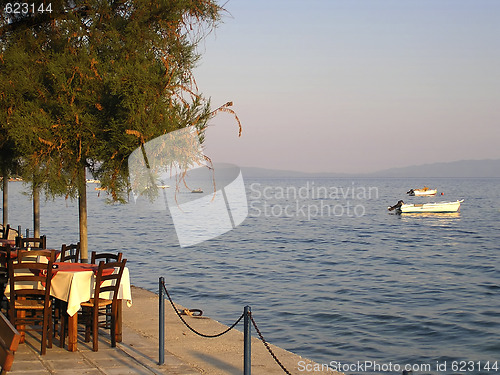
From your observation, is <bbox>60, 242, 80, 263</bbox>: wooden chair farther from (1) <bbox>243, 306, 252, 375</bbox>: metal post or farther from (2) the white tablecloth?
(1) <bbox>243, 306, 252, 375</bbox>: metal post

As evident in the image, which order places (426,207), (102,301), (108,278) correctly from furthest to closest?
(426,207) < (102,301) < (108,278)

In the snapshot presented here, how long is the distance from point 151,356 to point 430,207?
232ft

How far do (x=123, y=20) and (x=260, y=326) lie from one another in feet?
25.8

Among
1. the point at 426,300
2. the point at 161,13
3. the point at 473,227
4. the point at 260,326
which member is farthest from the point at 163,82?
the point at 473,227

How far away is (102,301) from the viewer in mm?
8758

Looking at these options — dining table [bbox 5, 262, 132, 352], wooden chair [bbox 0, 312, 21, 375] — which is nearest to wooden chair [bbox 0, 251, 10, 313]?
dining table [bbox 5, 262, 132, 352]

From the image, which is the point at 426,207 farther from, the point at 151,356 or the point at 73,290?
the point at 73,290

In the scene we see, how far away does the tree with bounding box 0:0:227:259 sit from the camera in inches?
430

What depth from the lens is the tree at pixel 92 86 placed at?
430 inches

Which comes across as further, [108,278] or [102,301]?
[102,301]

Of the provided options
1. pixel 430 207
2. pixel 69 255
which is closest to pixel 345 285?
pixel 69 255

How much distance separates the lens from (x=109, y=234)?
47.2 m

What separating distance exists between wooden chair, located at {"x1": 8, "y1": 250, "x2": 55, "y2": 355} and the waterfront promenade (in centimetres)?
31

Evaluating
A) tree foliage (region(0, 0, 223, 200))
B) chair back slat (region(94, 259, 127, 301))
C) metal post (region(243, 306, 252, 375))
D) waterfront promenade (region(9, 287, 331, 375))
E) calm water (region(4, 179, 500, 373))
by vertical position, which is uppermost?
tree foliage (region(0, 0, 223, 200))
